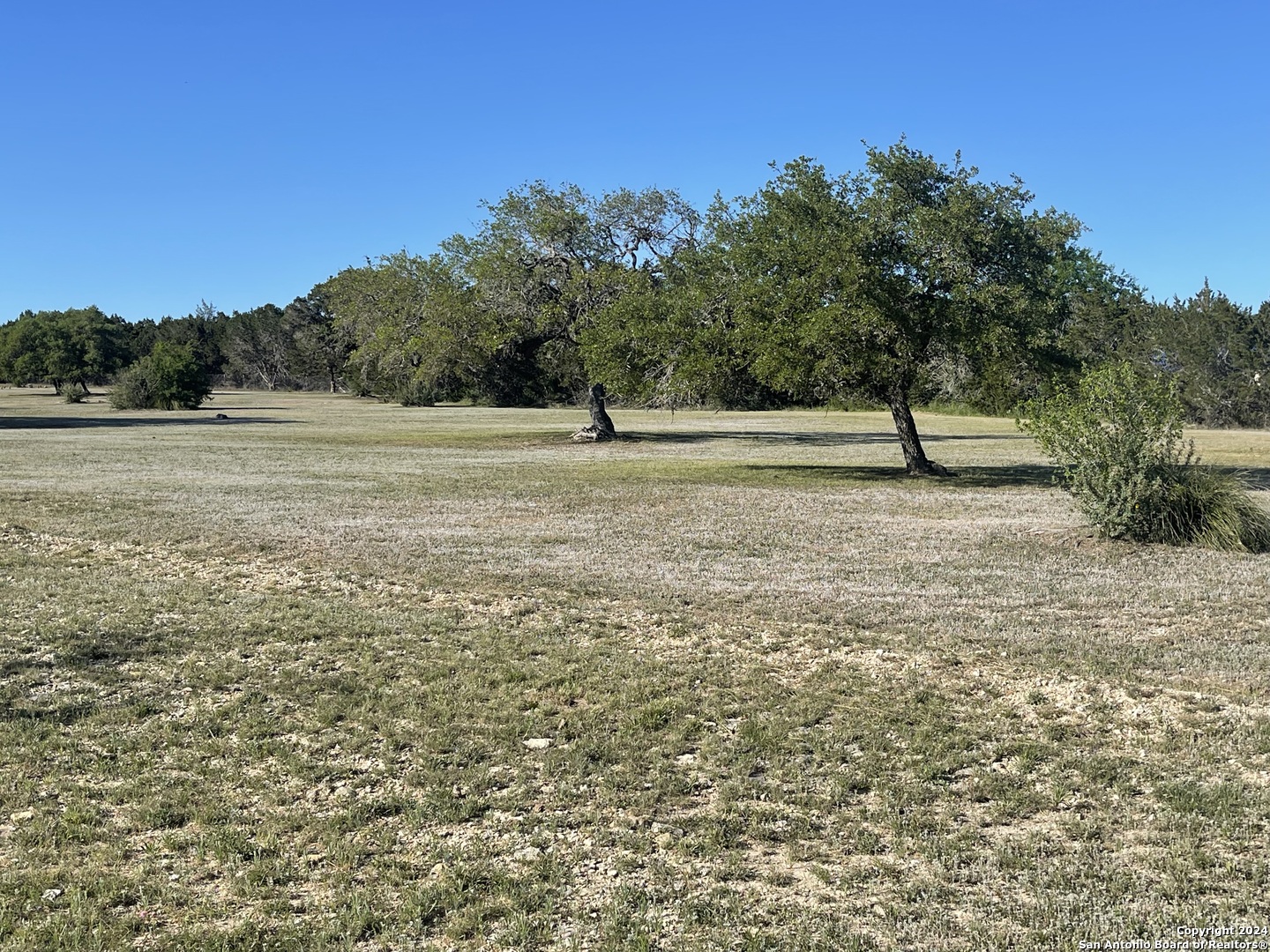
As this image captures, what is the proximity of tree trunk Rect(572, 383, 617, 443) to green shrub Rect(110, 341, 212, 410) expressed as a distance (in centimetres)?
3644

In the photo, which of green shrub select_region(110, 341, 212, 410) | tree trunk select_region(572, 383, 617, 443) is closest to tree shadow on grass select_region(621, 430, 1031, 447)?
tree trunk select_region(572, 383, 617, 443)

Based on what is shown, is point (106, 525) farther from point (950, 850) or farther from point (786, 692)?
point (950, 850)

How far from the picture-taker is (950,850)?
4238 millimetres

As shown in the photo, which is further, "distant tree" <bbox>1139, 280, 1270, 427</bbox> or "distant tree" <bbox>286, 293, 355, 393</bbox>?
"distant tree" <bbox>286, 293, 355, 393</bbox>

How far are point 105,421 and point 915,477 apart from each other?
4192 cm

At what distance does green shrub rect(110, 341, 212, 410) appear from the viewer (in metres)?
61.6

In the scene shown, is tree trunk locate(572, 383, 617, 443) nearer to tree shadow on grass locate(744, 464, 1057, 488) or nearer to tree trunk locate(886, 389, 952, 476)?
tree shadow on grass locate(744, 464, 1057, 488)

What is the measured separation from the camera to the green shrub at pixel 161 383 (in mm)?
61625

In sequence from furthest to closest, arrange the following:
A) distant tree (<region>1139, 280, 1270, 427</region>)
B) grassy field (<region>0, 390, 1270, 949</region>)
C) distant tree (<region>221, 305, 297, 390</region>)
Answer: distant tree (<region>221, 305, 297, 390</region>) < distant tree (<region>1139, 280, 1270, 427</region>) < grassy field (<region>0, 390, 1270, 949</region>)

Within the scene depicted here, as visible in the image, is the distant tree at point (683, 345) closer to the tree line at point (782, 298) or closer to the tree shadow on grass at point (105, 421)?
the tree line at point (782, 298)

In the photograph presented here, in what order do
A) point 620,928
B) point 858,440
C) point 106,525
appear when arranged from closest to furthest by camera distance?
point 620,928, point 106,525, point 858,440

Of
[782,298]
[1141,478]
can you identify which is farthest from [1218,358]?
[1141,478]

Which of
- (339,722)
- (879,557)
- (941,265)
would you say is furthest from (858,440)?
(339,722)

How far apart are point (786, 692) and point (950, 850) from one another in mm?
2238
